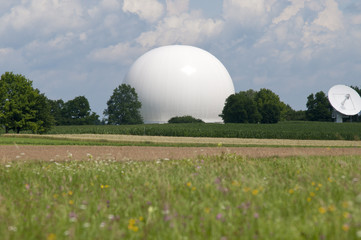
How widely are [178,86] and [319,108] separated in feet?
145

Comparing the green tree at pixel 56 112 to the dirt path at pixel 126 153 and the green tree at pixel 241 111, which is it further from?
the dirt path at pixel 126 153

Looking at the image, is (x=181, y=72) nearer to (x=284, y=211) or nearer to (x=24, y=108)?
(x=24, y=108)

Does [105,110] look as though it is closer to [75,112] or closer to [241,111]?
[75,112]

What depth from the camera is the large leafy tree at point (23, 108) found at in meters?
46.0

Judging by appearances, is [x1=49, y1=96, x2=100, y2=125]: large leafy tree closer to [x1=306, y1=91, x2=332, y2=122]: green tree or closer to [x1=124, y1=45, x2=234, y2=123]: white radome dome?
[x1=124, y1=45, x2=234, y2=123]: white radome dome

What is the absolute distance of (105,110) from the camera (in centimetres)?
9312

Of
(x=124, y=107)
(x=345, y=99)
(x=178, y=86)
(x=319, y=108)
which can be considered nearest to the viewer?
(x=345, y=99)

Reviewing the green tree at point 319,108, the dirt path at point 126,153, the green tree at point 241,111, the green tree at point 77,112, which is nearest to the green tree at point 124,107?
the green tree at point 77,112

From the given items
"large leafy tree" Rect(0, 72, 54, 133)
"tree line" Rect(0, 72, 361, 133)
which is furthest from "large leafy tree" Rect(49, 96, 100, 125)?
"large leafy tree" Rect(0, 72, 54, 133)

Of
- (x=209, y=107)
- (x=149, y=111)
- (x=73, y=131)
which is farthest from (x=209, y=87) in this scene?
(x=73, y=131)

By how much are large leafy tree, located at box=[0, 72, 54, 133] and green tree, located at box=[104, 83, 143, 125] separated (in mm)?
40414

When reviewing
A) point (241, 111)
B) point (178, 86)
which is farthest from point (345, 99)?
point (178, 86)

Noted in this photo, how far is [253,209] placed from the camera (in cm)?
616

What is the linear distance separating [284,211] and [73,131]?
48.5m
